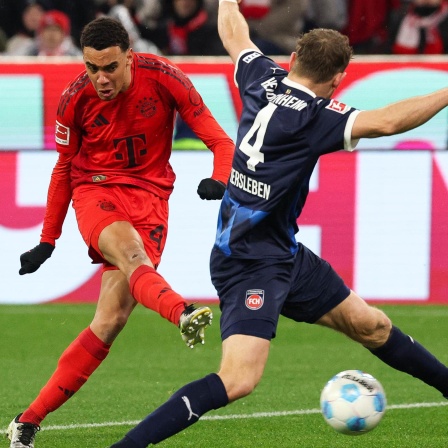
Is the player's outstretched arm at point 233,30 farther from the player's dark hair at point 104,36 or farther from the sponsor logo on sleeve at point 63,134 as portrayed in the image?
the sponsor logo on sleeve at point 63,134

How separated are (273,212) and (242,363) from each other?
73 centimetres

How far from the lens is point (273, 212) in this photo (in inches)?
201

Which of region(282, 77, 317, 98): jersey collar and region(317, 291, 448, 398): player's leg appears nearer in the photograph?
region(282, 77, 317, 98): jersey collar

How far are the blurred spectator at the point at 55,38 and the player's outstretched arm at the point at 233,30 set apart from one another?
647 cm

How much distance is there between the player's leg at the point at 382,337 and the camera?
5.46 metres

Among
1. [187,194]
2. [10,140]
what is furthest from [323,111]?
[10,140]

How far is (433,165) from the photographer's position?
401 inches

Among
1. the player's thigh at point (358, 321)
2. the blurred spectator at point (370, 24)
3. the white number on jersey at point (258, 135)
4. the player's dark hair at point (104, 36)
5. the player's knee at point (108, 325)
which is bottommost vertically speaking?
the player's knee at point (108, 325)

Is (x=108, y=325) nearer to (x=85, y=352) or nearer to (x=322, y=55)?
(x=85, y=352)

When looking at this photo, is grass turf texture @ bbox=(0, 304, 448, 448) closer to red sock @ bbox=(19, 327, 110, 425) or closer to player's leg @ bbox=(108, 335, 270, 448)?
red sock @ bbox=(19, 327, 110, 425)

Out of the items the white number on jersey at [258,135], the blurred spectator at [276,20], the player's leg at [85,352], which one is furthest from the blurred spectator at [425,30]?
the white number on jersey at [258,135]

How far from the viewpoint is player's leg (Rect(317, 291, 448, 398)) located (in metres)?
5.46

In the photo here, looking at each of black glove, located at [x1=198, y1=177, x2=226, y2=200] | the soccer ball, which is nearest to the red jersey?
black glove, located at [x1=198, y1=177, x2=226, y2=200]

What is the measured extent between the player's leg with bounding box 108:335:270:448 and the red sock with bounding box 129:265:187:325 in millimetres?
395
